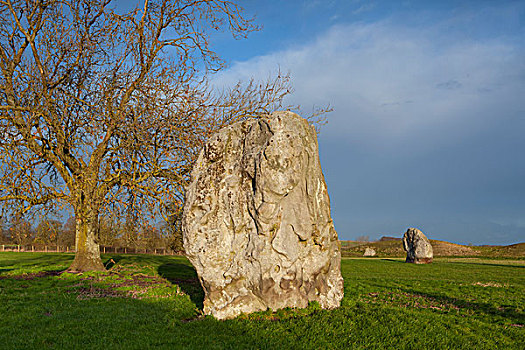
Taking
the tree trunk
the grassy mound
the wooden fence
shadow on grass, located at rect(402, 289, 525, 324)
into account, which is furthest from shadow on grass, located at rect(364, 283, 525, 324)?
the grassy mound

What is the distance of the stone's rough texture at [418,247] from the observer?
117 feet

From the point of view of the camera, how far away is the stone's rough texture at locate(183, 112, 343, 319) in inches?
377

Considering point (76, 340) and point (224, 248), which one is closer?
point (76, 340)

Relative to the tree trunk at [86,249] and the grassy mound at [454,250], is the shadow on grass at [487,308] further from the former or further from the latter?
the grassy mound at [454,250]

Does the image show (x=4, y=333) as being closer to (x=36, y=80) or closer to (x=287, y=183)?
(x=287, y=183)

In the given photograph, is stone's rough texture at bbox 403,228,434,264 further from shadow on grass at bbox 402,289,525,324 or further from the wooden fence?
the wooden fence

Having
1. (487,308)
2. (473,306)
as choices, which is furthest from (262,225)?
(487,308)

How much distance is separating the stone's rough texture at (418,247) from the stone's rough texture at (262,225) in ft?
96.5

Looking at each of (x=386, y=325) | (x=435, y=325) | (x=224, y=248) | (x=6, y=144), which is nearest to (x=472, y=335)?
(x=435, y=325)

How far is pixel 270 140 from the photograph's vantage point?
31.6 ft

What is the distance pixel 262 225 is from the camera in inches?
378

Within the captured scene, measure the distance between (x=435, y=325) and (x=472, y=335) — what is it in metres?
0.86

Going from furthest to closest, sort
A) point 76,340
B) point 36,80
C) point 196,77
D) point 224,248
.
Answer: point 196,77
point 36,80
point 224,248
point 76,340

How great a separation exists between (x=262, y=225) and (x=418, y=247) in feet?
104
